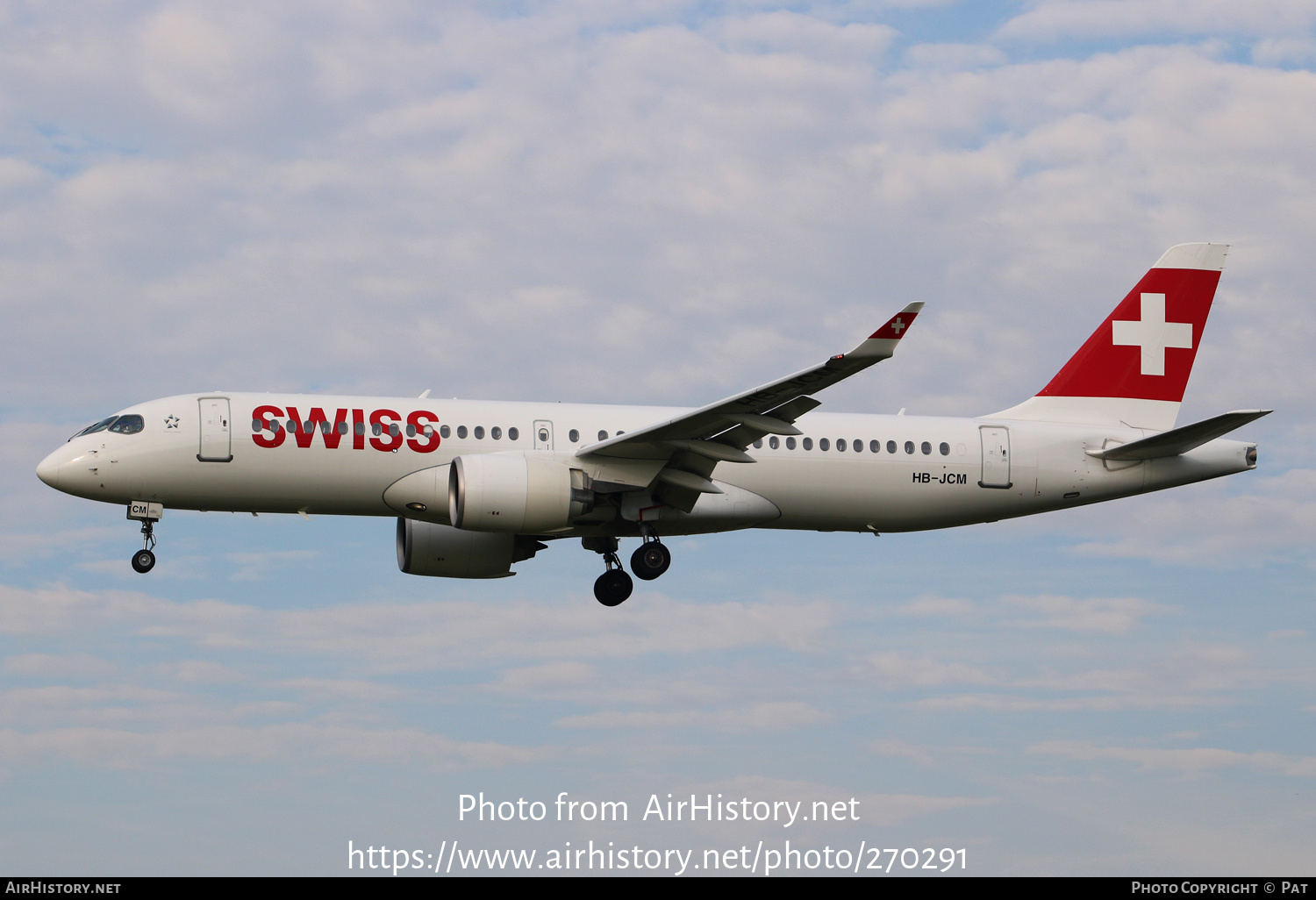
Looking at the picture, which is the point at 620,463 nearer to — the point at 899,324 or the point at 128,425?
the point at 899,324

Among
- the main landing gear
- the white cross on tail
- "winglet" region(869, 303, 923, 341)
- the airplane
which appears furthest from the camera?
the white cross on tail

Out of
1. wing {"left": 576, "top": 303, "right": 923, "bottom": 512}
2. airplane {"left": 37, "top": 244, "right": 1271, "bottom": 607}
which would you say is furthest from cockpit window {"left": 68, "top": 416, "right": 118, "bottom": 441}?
wing {"left": 576, "top": 303, "right": 923, "bottom": 512}

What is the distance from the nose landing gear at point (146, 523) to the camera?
30.4 metres

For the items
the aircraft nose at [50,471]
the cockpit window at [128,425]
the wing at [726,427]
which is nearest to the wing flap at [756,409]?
the wing at [726,427]

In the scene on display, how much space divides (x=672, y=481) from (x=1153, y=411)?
506 inches

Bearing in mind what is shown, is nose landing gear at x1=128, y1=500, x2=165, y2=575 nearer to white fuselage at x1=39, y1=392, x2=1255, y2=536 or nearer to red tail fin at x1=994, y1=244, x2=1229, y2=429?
white fuselage at x1=39, y1=392, x2=1255, y2=536

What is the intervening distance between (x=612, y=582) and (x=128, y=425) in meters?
10.6

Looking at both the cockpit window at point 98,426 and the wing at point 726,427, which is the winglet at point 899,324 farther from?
the cockpit window at point 98,426

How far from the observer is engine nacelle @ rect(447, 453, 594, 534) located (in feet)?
95.9

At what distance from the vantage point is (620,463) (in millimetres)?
30531

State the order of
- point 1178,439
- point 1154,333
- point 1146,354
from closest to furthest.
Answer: point 1178,439, point 1146,354, point 1154,333

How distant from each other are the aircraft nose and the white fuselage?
1.1 inches

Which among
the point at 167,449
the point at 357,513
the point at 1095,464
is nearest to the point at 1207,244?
the point at 1095,464

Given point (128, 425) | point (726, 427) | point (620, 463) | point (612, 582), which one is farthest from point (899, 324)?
point (128, 425)
